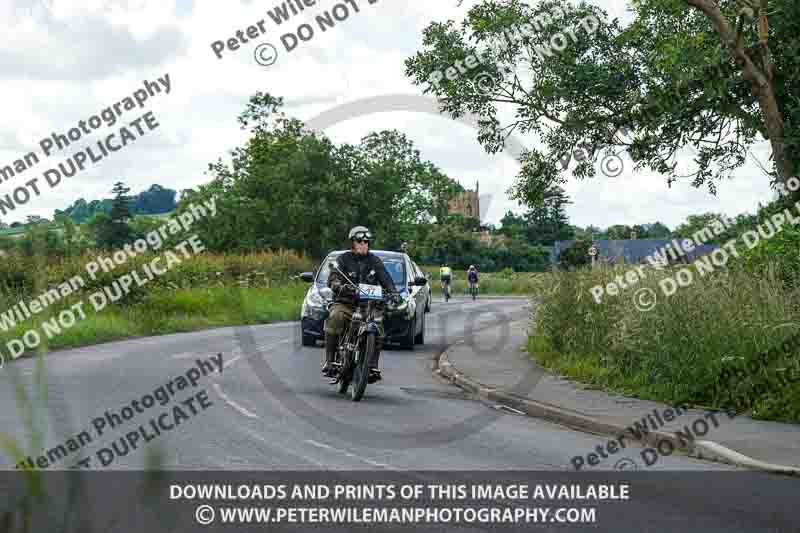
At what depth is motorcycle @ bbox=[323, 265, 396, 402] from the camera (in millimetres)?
12102

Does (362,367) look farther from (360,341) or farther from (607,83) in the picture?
(607,83)

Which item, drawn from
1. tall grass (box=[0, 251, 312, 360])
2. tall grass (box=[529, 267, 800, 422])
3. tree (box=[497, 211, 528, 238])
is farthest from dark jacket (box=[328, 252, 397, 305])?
tree (box=[497, 211, 528, 238])

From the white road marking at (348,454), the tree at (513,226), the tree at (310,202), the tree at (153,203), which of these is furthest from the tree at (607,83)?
the tree at (513,226)

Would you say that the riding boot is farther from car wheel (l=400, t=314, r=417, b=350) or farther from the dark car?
car wheel (l=400, t=314, r=417, b=350)

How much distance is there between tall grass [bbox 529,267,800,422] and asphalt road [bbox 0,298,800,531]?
7.23 ft

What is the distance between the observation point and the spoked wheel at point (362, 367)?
474 inches

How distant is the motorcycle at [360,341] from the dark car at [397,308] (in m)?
5.33

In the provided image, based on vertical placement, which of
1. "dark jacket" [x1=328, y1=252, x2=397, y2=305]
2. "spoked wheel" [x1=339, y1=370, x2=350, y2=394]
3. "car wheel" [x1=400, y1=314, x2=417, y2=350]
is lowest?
"spoked wheel" [x1=339, y1=370, x2=350, y2=394]

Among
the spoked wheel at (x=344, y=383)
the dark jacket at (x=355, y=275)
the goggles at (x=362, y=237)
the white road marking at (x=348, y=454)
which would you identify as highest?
the goggles at (x=362, y=237)

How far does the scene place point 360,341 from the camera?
12.2 metres

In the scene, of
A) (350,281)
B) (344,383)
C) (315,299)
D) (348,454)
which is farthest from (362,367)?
(315,299)

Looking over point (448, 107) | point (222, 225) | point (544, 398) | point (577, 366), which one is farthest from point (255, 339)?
point (222, 225)

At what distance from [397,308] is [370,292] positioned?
781cm

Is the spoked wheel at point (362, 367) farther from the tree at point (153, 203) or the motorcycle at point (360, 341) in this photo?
the tree at point (153, 203)
